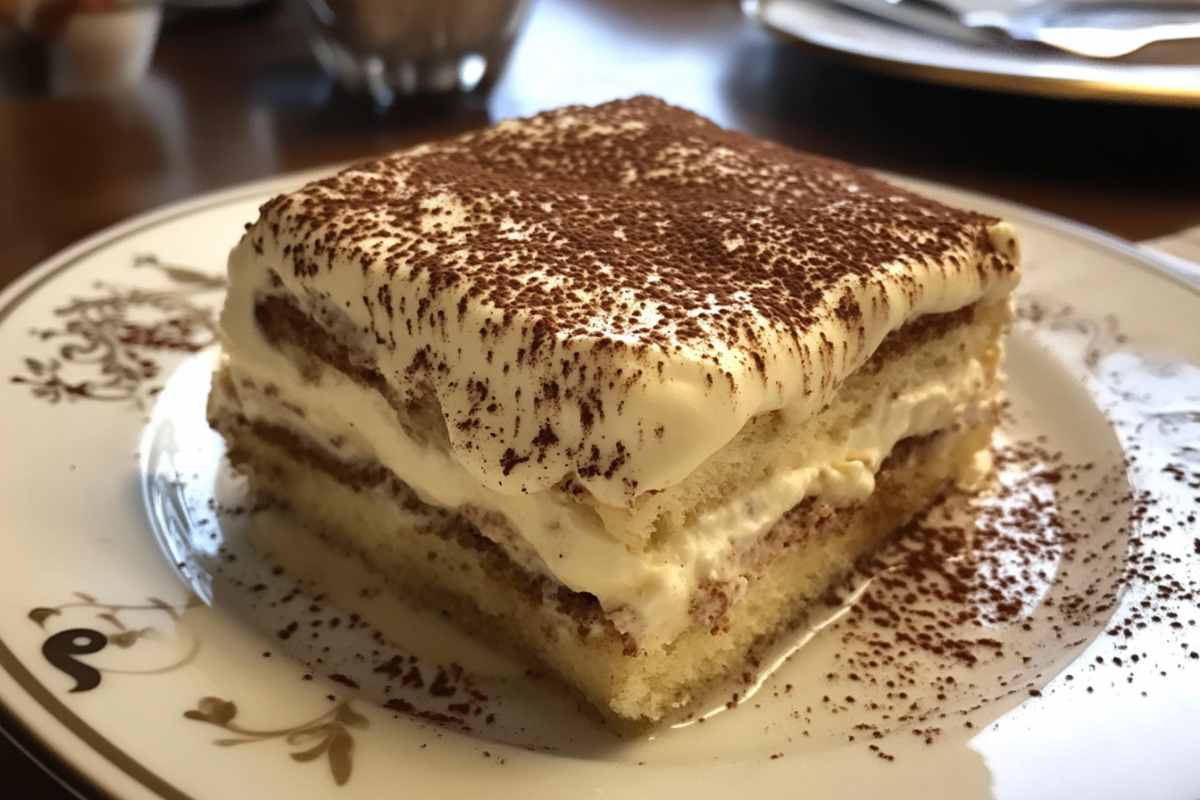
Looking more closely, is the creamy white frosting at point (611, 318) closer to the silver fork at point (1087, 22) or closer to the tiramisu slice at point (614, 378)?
the tiramisu slice at point (614, 378)

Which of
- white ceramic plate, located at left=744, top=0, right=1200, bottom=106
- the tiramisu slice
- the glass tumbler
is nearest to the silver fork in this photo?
white ceramic plate, located at left=744, top=0, right=1200, bottom=106

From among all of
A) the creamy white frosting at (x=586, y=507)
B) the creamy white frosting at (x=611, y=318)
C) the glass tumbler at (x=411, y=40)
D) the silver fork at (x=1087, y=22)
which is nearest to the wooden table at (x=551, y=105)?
the glass tumbler at (x=411, y=40)

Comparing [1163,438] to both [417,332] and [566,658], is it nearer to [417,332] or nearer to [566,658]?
[566,658]

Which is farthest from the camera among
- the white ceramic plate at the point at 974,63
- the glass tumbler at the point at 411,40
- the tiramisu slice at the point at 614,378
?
the glass tumbler at the point at 411,40

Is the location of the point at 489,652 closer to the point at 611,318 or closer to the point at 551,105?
the point at 611,318

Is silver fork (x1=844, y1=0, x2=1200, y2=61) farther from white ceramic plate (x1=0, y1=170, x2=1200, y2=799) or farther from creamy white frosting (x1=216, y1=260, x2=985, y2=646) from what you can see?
creamy white frosting (x1=216, y1=260, x2=985, y2=646)

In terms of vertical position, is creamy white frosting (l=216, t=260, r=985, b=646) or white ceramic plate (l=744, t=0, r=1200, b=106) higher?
white ceramic plate (l=744, t=0, r=1200, b=106)

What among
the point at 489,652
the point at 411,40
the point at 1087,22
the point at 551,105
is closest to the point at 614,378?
the point at 489,652
